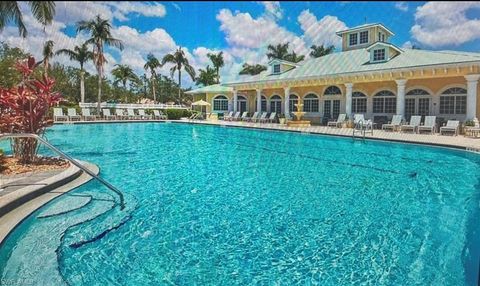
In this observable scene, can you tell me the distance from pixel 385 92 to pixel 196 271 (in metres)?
20.7

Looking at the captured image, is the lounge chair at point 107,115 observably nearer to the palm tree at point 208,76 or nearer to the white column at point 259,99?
the white column at point 259,99

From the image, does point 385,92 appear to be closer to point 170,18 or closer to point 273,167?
point 273,167

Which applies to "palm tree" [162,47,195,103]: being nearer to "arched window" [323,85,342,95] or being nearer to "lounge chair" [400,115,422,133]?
"arched window" [323,85,342,95]

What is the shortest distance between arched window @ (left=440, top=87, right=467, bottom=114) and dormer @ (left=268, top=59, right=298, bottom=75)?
12289 millimetres

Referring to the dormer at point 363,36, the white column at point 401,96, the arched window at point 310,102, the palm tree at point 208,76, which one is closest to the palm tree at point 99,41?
the palm tree at point 208,76

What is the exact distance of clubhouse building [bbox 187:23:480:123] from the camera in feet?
58.3

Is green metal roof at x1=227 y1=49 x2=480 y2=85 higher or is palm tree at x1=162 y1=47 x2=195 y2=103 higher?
palm tree at x1=162 y1=47 x2=195 y2=103

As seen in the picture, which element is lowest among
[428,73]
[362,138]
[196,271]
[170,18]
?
[196,271]

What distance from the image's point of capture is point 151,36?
4305 mm

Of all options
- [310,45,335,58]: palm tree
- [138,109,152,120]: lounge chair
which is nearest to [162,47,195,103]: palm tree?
[138,109,152,120]: lounge chair

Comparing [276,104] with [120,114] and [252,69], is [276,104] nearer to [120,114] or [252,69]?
[120,114]

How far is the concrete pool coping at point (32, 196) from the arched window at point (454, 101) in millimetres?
18767

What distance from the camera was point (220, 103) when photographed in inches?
1320

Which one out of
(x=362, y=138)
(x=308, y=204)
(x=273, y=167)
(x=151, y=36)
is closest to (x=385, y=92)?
(x=362, y=138)
